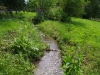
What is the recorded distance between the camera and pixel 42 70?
33.0ft

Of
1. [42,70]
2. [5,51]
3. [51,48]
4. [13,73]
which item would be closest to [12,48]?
[5,51]

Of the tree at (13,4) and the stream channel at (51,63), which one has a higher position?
the tree at (13,4)

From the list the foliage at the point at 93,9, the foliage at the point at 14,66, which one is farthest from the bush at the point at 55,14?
the foliage at the point at 14,66

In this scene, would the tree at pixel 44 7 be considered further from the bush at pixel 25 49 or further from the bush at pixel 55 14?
the bush at pixel 25 49

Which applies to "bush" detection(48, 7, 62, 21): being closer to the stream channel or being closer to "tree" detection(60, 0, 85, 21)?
"tree" detection(60, 0, 85, 21)

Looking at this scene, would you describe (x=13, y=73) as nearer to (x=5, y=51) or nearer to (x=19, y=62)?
(x=19, y=62)

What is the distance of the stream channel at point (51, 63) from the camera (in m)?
9.85

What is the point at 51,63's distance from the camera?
36.7 feet

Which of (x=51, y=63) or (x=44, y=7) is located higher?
(x=44, y=7)

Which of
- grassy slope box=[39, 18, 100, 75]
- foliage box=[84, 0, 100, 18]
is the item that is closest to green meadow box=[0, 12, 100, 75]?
grassy slope box=[39, 18, 100, 75]

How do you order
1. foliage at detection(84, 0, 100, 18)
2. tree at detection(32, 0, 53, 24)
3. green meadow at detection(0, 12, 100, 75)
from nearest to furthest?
green meadow at detection(0, 12, 100, 75), tree at detection(32, 0, 53, 24), foliage at detection(84, 0, 100, 18)

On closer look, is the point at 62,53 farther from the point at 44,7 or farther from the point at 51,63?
the point at 44,7

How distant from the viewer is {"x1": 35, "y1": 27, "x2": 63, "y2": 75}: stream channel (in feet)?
32.3

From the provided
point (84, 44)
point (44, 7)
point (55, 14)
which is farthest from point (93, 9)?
point (84, 44)
